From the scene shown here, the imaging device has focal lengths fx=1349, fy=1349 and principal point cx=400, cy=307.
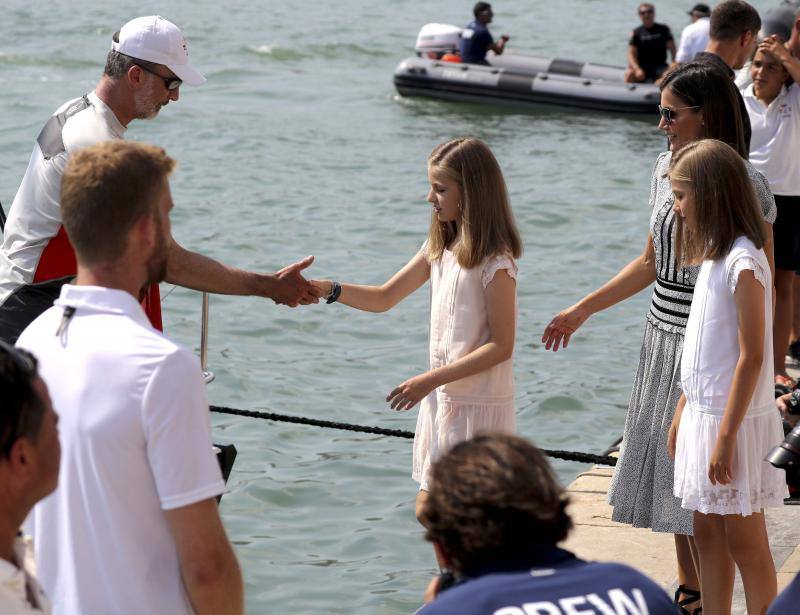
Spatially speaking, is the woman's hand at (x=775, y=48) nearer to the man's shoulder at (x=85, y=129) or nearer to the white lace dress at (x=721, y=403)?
the white lace dress at (x=721, y=403)

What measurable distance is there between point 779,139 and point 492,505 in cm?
460

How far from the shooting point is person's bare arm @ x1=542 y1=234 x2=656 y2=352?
166 inches

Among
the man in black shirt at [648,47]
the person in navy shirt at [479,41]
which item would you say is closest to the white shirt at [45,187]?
the man in black shirt at [648,47]

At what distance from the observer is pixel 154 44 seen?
4.08m

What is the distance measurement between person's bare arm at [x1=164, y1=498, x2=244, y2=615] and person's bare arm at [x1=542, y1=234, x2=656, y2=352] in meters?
2.03

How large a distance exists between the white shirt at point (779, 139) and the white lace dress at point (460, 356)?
2.63 metres

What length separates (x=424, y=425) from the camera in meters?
4.17

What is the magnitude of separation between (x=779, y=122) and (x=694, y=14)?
410 inches

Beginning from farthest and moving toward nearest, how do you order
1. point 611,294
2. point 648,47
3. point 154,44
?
point 648,47 < point 611,294 < point 154,44

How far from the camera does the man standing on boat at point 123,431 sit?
2.34 m

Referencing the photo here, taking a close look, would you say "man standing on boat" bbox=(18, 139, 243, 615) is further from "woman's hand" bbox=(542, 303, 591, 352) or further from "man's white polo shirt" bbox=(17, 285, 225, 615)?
"woman's hand" bbox=(542, 303, 591, 352)

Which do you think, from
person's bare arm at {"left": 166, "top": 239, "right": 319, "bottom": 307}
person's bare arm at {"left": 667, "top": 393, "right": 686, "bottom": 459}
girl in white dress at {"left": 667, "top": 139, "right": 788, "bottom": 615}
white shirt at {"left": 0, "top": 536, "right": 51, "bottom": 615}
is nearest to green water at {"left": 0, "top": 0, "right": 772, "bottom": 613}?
person's bare arm at {"left": 166, "top": 239, "right": 319, "bottom": 307}

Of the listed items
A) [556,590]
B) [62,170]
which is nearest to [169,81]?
[62,170]

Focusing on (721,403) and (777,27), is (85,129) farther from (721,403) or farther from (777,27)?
(777,27)
